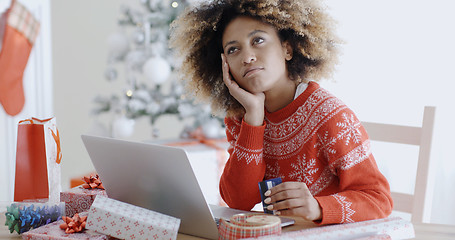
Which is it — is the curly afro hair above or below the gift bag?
Result: above

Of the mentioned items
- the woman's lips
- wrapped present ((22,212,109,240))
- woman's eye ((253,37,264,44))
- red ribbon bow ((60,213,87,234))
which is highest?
woman's eye ((253,37,264,44))

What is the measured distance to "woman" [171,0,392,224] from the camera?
3.46 ft

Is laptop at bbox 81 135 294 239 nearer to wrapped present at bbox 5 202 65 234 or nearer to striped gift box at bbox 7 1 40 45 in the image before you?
wrapped present at bbox 5 202 65 234

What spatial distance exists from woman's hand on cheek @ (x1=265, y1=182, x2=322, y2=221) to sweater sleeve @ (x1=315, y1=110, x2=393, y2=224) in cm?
2

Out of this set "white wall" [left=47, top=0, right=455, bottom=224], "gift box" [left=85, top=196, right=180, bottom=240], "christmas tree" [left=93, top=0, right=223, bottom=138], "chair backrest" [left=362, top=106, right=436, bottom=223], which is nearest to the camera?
"gift box" [left=85, top=196, right=180, bottom=240]

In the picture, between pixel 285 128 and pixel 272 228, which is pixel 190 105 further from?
pixel 272 228

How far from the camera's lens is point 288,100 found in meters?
1.23

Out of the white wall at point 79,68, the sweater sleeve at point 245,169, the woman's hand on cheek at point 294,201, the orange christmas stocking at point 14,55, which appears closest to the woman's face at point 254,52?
the sweater sleeve at point 245,169

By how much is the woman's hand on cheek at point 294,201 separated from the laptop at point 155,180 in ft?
0.13

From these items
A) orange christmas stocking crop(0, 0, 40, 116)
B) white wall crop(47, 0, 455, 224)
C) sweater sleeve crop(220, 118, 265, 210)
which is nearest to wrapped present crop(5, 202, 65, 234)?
sweater sleeve crop(220, 118, 265, 210)

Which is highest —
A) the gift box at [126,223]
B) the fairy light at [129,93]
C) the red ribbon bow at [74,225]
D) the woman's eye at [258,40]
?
the woman's eye at [258,40]

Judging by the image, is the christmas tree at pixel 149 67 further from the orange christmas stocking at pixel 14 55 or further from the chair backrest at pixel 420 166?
the chair backrest at pixel 420 166

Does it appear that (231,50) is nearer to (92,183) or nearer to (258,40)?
(258,40)

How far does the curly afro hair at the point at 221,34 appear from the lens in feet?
3.81
